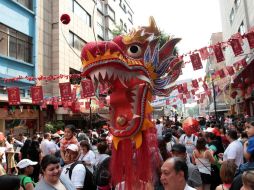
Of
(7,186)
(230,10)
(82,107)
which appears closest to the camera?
(7,186)

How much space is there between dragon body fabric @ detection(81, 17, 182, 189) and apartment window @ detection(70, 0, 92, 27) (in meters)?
20.8

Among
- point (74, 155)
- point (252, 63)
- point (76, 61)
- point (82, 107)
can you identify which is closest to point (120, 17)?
point (76, 61)

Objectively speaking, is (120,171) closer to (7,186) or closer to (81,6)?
(7,186)

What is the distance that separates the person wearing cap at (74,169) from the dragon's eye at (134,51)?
5.94ft

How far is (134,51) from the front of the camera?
11.1 feet

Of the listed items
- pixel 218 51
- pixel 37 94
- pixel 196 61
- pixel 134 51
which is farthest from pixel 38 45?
pixel 134 51

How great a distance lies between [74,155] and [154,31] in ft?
6.94

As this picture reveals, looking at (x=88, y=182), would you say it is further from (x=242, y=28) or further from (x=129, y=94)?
(x=242, y=28)

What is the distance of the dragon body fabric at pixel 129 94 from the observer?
3.05 metres

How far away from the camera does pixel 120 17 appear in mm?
38312

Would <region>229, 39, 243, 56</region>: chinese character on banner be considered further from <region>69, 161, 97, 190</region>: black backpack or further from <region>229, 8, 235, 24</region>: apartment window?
<region>229, 8, 235, 24</region>: apartment window

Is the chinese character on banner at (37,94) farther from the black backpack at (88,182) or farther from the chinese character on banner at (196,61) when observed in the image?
the black backpack at (88,182)

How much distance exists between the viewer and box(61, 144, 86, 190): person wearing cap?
4.18 m

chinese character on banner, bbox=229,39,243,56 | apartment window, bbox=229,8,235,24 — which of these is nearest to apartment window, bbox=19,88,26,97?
chinese character on banner, bbox=229,39,243,56
